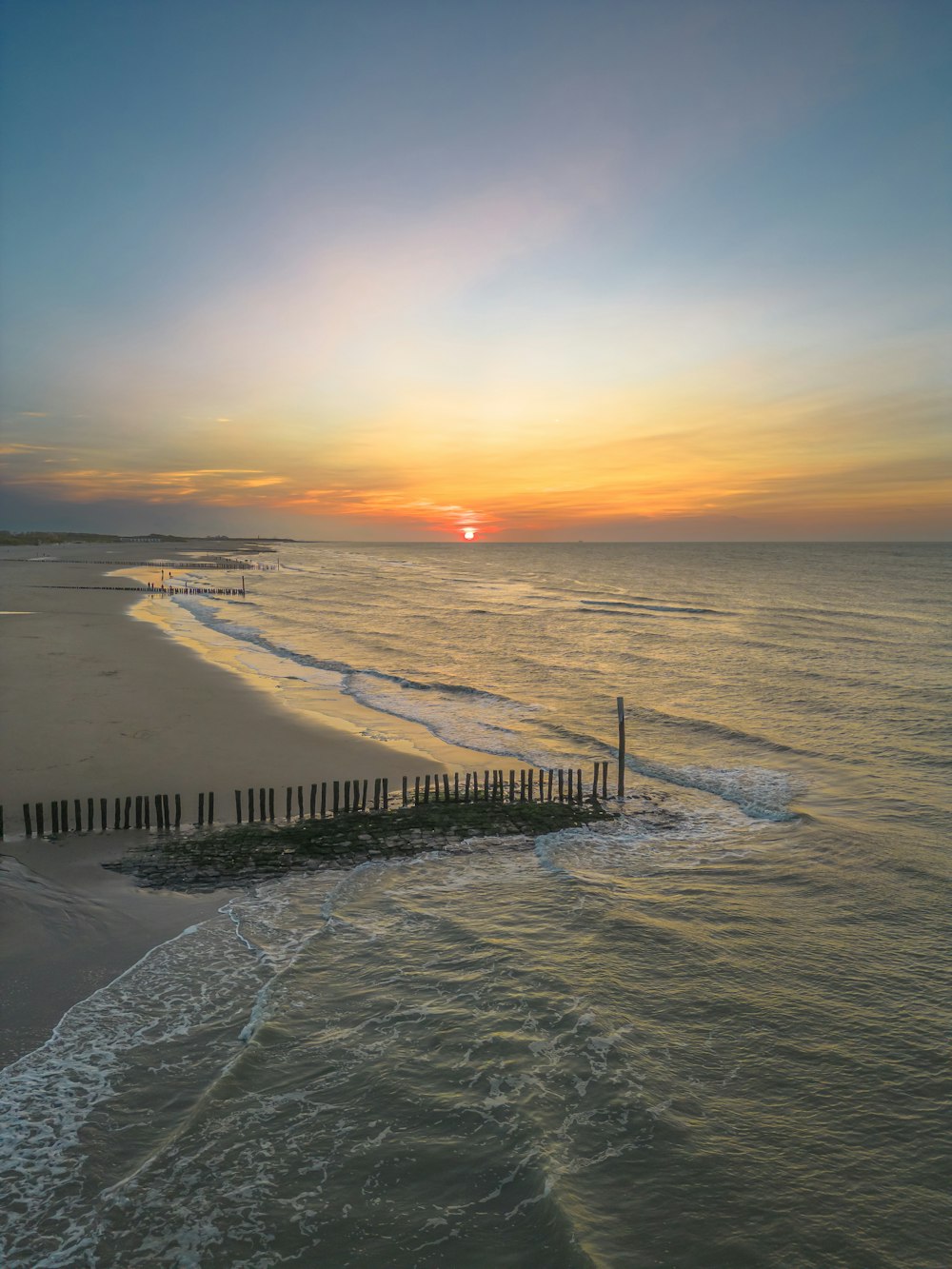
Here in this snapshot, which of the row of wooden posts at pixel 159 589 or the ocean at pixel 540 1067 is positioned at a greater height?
the row of wooden posts at pixel 159 589

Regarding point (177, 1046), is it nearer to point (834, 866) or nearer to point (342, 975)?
point (342, 975)

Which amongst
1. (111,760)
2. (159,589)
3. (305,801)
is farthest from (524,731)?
(159,589)

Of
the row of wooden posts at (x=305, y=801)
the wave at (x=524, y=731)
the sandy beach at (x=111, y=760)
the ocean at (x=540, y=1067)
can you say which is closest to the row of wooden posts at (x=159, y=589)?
the sandy beach at (x=111, y=760)

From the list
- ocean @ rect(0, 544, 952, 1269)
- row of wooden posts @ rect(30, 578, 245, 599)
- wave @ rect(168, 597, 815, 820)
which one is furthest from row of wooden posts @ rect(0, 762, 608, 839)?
row of wooden posts @ rect(30, 578, 245, 599)

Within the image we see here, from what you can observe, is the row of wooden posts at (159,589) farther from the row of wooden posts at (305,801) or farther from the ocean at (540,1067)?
the ocean at (540,1067)

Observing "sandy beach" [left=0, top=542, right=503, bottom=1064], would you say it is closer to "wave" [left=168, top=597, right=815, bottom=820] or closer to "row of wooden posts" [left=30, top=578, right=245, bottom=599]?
"wave" [left=168, top=597, right=815, bottom=820]
